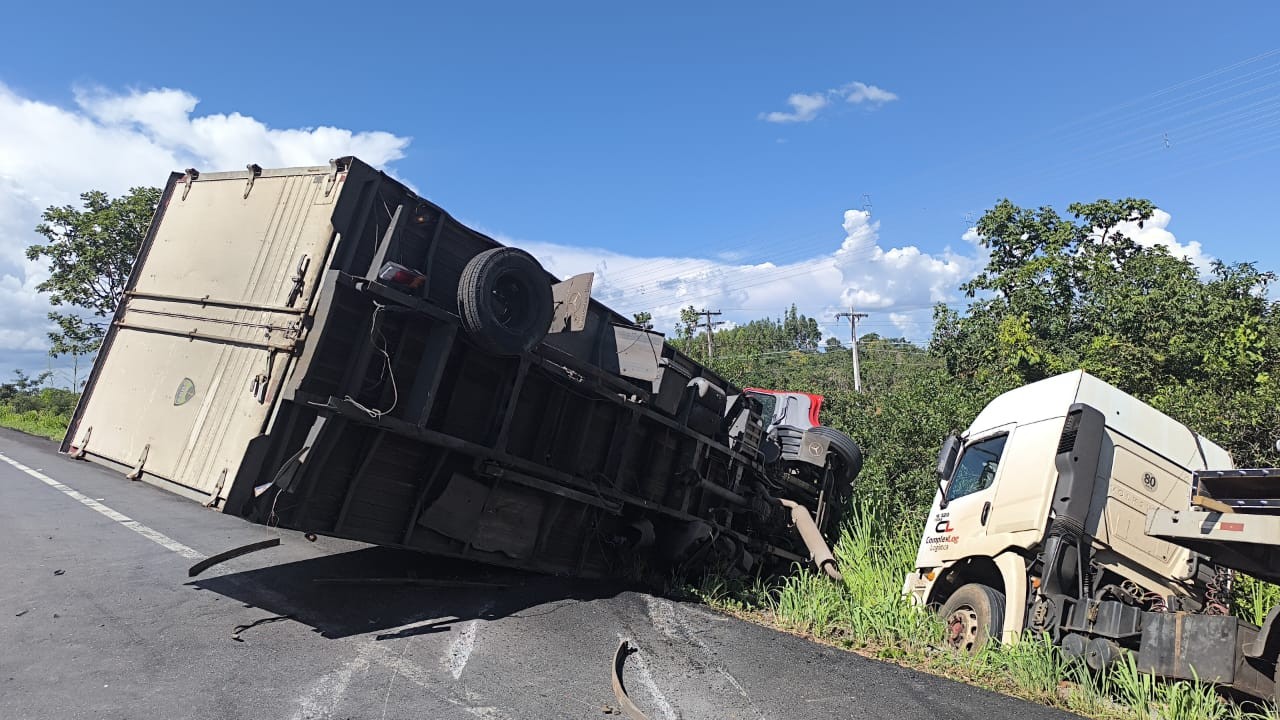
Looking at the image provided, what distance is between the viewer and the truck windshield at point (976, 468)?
6785 millimetres

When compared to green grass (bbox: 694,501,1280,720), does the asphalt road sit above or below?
below

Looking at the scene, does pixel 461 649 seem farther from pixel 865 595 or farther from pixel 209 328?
pixel 865 595

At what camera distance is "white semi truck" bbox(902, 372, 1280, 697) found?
14.5ft

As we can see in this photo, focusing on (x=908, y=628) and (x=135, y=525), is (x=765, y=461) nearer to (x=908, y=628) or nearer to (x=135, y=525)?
(x=908, y=628)

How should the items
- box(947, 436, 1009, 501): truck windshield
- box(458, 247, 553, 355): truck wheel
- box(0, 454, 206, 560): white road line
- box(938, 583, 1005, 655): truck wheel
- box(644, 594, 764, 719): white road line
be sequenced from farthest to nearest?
1. box(0, 454, 206, 560): white road line
2. box(947, 436, 1009, 501): truck windshield
3. box(938, 583, 1005, 655): truck wheel
4. box(458, 247, 553, 355): truck wheel
5. box(644, 594, 764, 719): white road line

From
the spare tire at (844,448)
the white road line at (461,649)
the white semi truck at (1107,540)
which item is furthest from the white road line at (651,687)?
the spare tire at (844,448)

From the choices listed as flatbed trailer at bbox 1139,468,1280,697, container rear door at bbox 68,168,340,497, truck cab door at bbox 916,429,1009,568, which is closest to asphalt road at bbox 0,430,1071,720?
container rear door at bbox 68,168,340,497

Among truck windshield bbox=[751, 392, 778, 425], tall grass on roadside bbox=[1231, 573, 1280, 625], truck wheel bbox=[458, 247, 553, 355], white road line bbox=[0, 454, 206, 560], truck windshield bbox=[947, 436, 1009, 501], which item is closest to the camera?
truck wheel bbox=[458, 247, 553, 355]

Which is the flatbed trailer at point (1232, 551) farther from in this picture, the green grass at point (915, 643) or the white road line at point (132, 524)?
the white road line at point (132, 524)

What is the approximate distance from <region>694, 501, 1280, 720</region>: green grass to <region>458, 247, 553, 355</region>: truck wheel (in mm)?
3292

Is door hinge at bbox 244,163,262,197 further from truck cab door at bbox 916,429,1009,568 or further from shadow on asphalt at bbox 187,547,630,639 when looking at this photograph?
truck cab door at bbox 916,429,1009,568

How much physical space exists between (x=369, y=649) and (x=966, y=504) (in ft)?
17.4

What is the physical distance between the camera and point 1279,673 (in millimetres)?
4207

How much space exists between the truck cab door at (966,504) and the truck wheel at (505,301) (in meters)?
4.20
